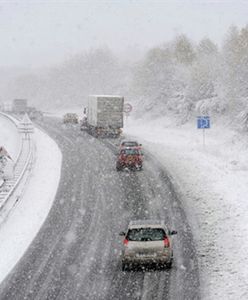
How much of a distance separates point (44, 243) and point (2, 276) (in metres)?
3.48

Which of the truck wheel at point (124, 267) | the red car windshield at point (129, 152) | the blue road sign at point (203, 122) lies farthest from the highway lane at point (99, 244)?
the blue road sign at point (203, 122)

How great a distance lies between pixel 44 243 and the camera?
21688 mm

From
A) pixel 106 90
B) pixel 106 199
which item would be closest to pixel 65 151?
pixel 106 199

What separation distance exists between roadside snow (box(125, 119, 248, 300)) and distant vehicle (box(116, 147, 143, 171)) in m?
2.06

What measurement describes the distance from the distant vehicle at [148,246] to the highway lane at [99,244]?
0.39m

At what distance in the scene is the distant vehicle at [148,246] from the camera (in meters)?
17.2

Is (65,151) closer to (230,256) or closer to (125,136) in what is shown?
(125,136)

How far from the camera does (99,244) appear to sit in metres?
21.2

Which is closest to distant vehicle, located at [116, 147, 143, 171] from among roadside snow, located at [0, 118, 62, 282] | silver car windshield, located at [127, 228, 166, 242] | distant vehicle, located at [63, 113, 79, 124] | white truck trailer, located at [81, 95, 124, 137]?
roadside snow, located at [0, 118, 62, 282]

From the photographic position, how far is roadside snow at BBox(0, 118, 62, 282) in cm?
2106

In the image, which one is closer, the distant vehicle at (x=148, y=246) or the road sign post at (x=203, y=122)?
the distant vehicle at (x=148, y=246)

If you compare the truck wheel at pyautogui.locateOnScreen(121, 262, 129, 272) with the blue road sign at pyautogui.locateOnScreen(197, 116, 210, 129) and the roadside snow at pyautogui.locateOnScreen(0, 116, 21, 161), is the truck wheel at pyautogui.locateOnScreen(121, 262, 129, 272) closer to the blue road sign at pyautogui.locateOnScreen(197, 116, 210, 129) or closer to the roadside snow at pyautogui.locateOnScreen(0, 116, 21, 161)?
the blue road sign at pyautogui.locateOnScreen(197, 116, 210, 129)

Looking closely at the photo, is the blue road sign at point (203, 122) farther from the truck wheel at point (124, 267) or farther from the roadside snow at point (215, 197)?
the truck wheel at point (124, 267)

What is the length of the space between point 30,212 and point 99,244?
21.6ft
